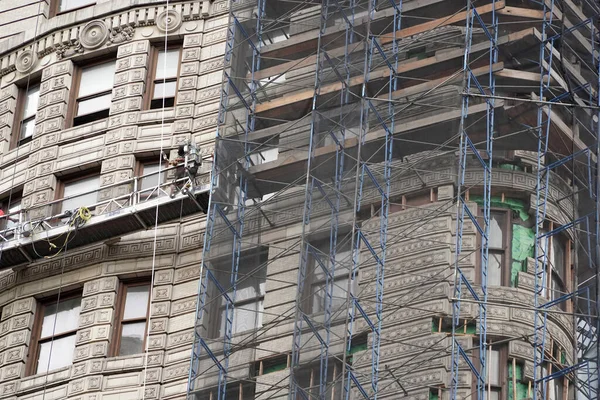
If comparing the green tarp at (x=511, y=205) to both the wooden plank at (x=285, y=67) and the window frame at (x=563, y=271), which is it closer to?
the window frame at (x=563, y=271)

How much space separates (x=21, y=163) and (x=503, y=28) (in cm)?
1359

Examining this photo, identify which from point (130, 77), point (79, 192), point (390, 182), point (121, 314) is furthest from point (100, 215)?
point (390, 182)

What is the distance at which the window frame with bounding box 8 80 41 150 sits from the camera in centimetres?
5503

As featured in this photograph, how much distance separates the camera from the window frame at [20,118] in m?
55.0

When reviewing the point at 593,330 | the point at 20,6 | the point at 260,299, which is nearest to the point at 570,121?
the point at 593,330

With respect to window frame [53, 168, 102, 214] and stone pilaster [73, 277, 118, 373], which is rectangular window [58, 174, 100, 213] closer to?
window frame [53, 168, 102, 214]

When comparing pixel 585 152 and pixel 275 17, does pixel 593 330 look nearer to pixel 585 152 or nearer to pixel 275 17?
pixel 585 152

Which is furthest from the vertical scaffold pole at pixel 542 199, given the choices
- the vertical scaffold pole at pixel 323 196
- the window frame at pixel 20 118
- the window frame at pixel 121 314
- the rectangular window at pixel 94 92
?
the window frame at pixel 20 118

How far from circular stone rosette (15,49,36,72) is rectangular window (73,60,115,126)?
5.09ft

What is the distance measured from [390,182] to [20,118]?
1297cm

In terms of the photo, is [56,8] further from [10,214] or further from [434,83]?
[434,83]

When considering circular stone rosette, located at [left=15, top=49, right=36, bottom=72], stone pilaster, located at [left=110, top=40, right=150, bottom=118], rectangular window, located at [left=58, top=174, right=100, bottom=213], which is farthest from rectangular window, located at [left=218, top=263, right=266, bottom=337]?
circular stone rosette, located at [left=15, top=49, right=36, bottom=72]

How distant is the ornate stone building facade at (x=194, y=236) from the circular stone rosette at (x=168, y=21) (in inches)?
1.7

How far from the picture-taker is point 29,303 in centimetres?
5100
